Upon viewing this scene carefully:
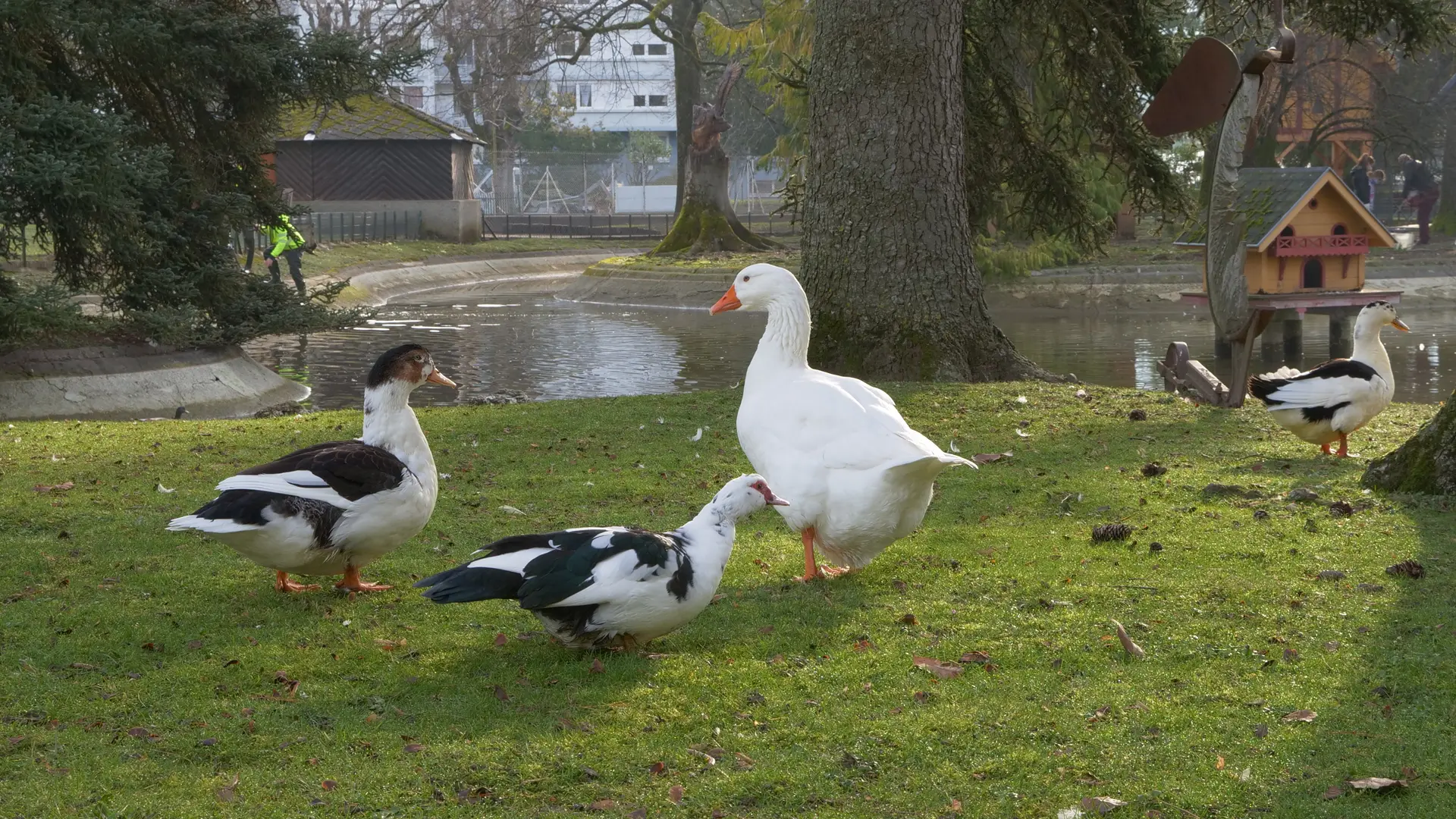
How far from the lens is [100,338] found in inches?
591

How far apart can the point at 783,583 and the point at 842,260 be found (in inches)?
268

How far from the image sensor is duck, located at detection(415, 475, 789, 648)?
5039mm

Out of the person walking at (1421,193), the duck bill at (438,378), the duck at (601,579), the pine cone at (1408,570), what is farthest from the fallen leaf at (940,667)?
the person walking at (1421,193)

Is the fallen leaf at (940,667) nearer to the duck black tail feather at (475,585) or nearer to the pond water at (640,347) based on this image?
the duck black tail feather at (475,585)

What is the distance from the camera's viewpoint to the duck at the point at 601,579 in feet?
16.5

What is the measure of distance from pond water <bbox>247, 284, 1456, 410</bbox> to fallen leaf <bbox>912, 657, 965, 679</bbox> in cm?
1114

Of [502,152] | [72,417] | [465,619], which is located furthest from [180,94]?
[502,152]

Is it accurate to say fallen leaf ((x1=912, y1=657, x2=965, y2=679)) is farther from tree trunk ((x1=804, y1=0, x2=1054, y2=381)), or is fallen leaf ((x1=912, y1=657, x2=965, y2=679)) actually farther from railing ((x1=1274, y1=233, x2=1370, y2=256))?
railing ((x1=1274, y1=233, x2=1370, y2=256))

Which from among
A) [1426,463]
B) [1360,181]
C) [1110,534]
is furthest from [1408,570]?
[1360,181]

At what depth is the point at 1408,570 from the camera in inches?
246

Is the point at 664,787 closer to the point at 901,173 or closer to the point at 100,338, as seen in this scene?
the point at 901,173

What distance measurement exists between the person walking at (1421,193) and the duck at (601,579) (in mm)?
40496

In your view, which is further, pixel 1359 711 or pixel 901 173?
pixel 901 173

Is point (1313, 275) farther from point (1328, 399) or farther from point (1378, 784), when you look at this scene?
point (1378, 784)
